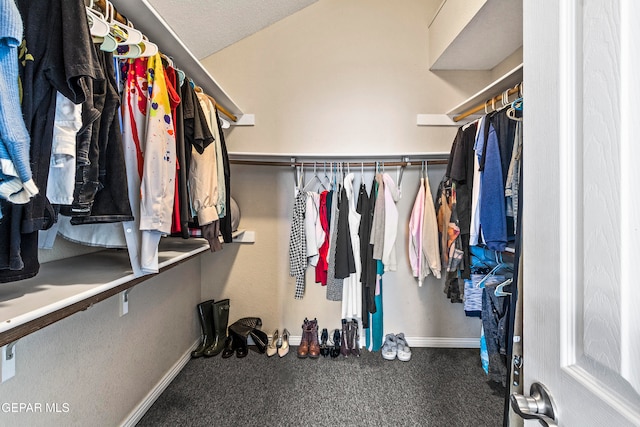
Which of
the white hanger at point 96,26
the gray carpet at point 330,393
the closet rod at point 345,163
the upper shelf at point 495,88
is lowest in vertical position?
the gray carpet at point 330,393

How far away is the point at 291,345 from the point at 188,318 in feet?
2.83

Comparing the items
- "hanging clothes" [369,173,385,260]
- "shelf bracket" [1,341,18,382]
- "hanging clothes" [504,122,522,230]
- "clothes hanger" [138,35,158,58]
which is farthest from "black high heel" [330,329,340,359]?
"clothes hanger" [138,35,158,58]

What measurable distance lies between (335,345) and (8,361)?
1799 millimetres

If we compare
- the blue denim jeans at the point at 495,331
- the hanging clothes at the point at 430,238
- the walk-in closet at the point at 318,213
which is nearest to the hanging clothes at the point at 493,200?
the walk-in closet at the point at 318,213

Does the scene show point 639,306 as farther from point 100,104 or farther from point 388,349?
point 388,349

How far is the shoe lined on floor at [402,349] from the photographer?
205 centimetres

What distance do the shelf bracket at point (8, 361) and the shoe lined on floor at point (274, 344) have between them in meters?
1.47

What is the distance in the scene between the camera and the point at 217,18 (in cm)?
192

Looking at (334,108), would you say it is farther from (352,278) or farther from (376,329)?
(376,329)

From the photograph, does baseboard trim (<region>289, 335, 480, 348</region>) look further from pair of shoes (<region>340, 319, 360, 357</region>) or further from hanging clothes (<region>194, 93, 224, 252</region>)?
hanging clothes (<region>194, 93, 224, 252</region>)

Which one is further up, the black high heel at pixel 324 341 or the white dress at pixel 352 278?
the white dress at pixel 352 278

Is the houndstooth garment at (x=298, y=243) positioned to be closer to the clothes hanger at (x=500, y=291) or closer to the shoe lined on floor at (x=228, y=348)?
the shoe lined on floor at (x=228, y=348)

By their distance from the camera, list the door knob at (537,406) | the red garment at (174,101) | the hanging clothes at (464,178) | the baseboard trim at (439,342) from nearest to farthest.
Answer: the door knob at (537,406)
the red garment at (174,101)
the hanging clothes at (464,178)
the baseboard trim at (439,342)

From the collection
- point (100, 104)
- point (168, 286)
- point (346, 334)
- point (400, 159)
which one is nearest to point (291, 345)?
point (346, 334)
